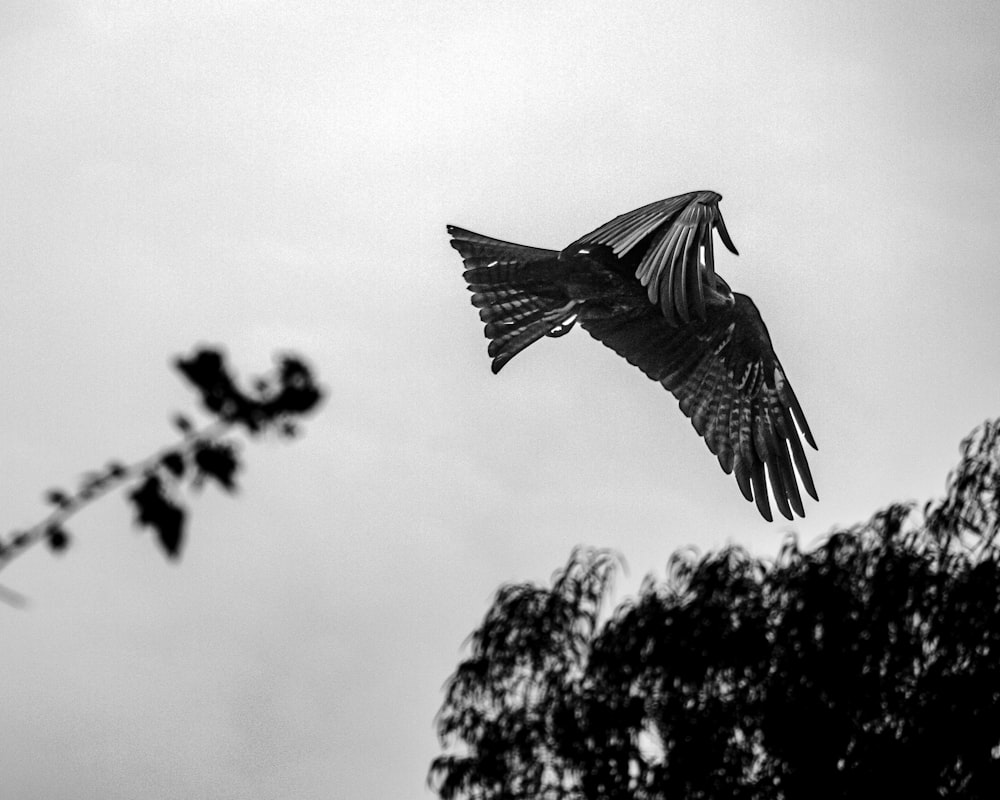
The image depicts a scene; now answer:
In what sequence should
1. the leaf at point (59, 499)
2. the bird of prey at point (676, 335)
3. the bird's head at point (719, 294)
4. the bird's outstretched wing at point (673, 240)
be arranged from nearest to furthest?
the leaf at point (59, 499) → the bird's outstretched wing at point (673, 240) → the bird of prey at point (676, 335) → the bird's head at point (719, 294)

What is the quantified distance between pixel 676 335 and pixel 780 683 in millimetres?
2830

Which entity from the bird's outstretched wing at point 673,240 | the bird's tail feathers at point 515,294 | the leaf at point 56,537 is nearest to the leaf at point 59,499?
the leaf at point 56,537

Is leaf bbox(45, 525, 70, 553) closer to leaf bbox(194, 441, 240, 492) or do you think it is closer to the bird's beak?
leaf bbox(194, 441, 240, 492)

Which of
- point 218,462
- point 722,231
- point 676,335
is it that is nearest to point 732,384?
point 676,335

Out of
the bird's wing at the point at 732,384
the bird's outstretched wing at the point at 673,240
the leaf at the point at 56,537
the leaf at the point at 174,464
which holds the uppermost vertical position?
the bird's wing at the point at 732,384

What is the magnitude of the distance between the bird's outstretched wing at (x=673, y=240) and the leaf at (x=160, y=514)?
5.68m

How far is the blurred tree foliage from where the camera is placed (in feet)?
33.3

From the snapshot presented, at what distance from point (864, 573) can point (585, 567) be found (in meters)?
2.22

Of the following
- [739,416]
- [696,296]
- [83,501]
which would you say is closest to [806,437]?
[739,416]

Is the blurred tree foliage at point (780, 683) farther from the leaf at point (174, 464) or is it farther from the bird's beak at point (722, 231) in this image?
the leaf at point (174, 464)

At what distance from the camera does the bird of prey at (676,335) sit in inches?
332

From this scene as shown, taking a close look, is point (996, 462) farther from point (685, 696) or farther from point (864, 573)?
point (685, 696)

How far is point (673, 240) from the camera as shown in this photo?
705 centimetres

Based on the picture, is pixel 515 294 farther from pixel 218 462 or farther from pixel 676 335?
pixel 218 462
